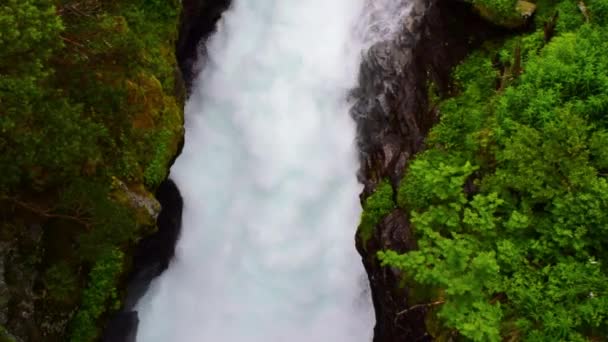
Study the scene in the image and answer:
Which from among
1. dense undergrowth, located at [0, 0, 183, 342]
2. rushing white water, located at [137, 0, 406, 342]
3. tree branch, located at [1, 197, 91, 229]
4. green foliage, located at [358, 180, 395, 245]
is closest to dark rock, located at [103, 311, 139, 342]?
rushing white water, located at [137, 0, 406, 342]

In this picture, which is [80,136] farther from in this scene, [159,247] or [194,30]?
[194,30]

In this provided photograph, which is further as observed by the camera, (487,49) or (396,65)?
(396,65)

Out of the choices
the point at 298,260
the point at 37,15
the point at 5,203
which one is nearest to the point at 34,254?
the point at 5,203

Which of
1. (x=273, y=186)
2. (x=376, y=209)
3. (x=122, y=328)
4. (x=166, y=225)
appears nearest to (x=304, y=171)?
(x=273, y=186)

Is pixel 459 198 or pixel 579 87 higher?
pixel 579 87

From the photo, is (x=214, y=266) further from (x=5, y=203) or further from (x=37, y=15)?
(x=37, y=15)

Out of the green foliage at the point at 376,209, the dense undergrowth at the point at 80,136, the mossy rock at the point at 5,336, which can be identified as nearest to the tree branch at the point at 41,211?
the dense undergrowth at the point at 80,136
